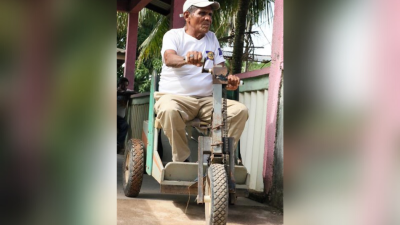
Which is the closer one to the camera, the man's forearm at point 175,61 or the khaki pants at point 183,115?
the man's forearm at point 175,61

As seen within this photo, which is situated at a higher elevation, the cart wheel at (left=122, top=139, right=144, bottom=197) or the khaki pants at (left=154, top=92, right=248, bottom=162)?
the khaki pants at (left=154, top=92, right=248, bottom=162)

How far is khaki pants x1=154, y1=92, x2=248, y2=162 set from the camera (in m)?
3.97

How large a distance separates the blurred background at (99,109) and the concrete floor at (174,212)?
9.66 ft

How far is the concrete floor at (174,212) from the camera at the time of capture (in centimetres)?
391

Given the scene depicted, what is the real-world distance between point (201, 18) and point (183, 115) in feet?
2.86

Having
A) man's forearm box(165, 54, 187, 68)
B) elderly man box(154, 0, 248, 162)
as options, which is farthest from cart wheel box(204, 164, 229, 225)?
man's forearm box(165, 54, 187, 68)

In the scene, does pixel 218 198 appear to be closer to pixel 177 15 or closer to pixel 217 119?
pixel 217 119

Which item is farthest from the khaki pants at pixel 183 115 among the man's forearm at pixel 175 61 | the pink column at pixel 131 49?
the pink column at pixel 131 49

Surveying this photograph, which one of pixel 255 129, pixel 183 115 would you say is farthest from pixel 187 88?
pixel 255 129

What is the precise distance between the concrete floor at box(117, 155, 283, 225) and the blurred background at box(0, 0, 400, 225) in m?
2.94

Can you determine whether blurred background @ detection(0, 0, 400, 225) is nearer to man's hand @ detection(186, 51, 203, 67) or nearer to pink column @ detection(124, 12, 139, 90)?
man's hand @ detection(186, 51, 203, 67)

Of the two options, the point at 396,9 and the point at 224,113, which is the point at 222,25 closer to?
the point at 224,113

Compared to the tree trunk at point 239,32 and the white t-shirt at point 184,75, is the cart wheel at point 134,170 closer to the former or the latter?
the white t-shirt at point 184,75

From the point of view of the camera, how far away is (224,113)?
3631 mm
